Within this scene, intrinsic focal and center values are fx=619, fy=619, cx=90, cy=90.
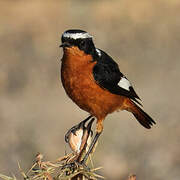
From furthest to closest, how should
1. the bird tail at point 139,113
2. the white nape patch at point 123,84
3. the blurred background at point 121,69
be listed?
the blurred background at point 121,69 < the bird tail at point 139,113 < the white nape patch at point 123,84

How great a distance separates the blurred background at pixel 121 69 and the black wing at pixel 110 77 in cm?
368

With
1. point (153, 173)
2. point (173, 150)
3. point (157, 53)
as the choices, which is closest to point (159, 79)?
point (157, 53)

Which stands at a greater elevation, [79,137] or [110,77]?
[110,77]

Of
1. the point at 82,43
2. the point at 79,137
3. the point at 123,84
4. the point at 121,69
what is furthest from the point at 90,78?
the point at 121,69

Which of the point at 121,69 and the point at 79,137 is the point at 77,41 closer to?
the point at 79,137

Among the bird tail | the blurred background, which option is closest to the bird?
the bird tail

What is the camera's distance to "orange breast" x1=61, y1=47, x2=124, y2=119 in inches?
210

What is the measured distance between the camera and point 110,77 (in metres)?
5.75

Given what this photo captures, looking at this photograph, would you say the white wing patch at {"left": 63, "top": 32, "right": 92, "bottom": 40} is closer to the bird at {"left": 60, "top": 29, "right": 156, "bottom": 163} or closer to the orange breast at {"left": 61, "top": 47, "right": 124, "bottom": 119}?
the bird at {"left": 60, "top": 29, "right": 156, "bottom": 163}

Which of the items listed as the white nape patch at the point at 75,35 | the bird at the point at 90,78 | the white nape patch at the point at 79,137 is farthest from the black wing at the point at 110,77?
the white nape patch at the point at 79,137

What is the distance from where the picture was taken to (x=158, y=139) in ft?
35.3

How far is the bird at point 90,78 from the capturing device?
5.32 metres

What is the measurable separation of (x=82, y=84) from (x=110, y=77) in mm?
456

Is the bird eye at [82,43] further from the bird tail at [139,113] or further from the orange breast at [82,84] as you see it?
the bird tail at [139,113]
